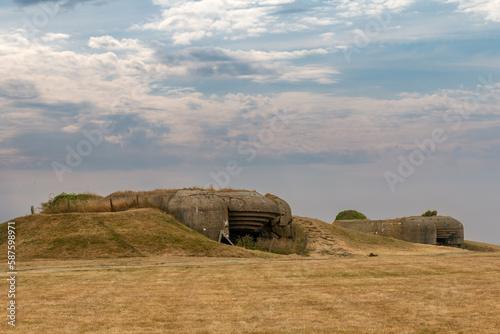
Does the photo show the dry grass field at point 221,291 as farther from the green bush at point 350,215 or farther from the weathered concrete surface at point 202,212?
the green bush at point 350,215

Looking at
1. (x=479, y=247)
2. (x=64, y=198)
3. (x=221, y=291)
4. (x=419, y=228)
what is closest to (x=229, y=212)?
(x=64, y=198)

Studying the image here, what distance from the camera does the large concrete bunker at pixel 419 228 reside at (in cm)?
4291

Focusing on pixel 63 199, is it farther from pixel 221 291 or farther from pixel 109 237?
pixel 221 291

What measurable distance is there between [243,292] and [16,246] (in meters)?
14.3

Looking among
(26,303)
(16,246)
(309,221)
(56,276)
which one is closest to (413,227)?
(309,221)

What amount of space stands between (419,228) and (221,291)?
32757mm

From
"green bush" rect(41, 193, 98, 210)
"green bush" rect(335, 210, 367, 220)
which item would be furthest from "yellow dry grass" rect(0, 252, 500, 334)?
"green bush" rect(335, 210, 367, 220)

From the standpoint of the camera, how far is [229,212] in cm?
2995

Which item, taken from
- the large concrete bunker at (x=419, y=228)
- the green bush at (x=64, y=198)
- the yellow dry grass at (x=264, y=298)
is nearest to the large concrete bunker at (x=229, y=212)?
the green bush at (x=64, y=198)

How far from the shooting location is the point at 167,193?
31109 mm

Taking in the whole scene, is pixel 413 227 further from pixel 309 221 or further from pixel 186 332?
pixel 186 332

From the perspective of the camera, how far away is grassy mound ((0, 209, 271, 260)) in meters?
22.9

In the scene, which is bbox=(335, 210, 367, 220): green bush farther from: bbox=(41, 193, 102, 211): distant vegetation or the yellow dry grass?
the yellow dry grass

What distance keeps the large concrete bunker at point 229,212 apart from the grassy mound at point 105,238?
5.20 feet
